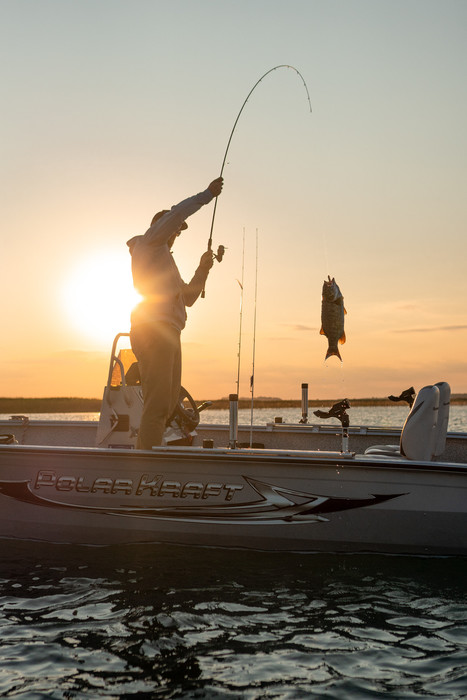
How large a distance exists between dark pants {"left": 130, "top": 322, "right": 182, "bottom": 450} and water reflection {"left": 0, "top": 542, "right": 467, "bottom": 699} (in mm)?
849

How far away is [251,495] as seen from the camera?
200 inches

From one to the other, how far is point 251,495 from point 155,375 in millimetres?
1116

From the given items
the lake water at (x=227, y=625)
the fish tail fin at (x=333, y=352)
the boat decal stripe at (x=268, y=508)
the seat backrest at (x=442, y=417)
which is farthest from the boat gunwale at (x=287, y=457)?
the fish tail fin at (x=333, y=352)

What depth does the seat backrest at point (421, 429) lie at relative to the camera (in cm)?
525

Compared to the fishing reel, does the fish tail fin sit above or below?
below

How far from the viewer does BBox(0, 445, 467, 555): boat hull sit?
15.9 ft

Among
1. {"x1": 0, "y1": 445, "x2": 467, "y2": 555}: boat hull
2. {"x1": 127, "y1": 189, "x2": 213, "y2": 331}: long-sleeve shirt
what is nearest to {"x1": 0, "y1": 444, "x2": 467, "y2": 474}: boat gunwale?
{"x1": 0, "y1": 445, "x2": 467, "y2": 555}: boat hull

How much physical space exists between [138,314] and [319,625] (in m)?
2.65

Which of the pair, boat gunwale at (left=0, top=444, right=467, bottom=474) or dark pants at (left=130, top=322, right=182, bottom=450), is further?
dark pants at (left=130, top=322, right=182, bottom=450)

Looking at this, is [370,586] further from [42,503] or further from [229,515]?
Result: [42,503]

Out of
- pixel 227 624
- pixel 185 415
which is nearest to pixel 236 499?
pixel 185 415

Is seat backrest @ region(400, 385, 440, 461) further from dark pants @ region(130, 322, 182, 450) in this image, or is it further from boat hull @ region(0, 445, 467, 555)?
dark pants @ region(130, 322, 182, 450)

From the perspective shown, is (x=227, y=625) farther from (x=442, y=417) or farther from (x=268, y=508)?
(x=442, y=417)

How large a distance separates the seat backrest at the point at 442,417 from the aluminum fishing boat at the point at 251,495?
0.01 metres
